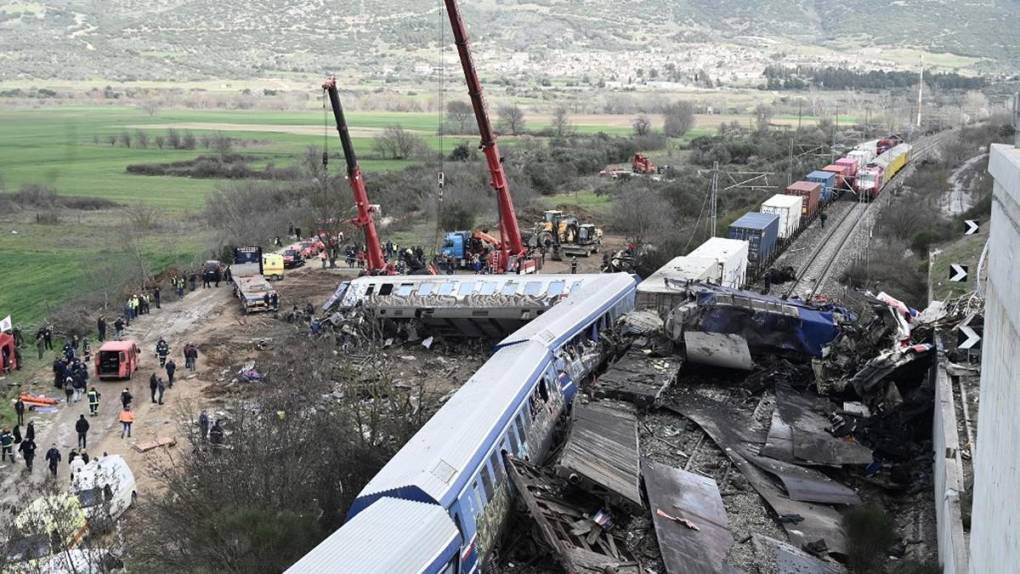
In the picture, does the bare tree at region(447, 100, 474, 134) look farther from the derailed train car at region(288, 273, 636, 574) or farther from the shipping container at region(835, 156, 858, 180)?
the derailed train car at region(288, 273, 636, 574)

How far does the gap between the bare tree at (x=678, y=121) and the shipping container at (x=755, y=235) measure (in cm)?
8624

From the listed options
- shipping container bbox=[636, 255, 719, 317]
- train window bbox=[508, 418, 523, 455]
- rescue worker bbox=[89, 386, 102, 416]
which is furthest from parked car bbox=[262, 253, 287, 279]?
train window bbox=[508, 418, 523, 455]

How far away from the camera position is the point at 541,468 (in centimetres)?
1516

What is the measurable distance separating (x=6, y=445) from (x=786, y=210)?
34.2m

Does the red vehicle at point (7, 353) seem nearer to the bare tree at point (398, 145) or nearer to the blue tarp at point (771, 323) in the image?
the blue tarp at point (771, 323)

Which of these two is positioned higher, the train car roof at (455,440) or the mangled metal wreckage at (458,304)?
the train car roof at (455,440)

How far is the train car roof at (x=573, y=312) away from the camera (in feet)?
68.2

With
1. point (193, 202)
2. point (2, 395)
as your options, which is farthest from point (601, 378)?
point (193, 202)

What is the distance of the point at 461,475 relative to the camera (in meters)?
12.4

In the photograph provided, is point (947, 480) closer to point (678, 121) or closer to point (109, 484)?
point (109, 484)

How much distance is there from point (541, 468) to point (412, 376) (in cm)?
1364

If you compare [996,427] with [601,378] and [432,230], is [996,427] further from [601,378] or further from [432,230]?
[432,230]

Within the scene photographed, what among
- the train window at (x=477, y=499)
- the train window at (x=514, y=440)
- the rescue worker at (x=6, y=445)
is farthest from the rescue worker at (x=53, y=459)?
the train window at (x=477, y=499)

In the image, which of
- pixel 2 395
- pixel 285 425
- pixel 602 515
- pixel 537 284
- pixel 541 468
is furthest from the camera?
pixel 537 284
